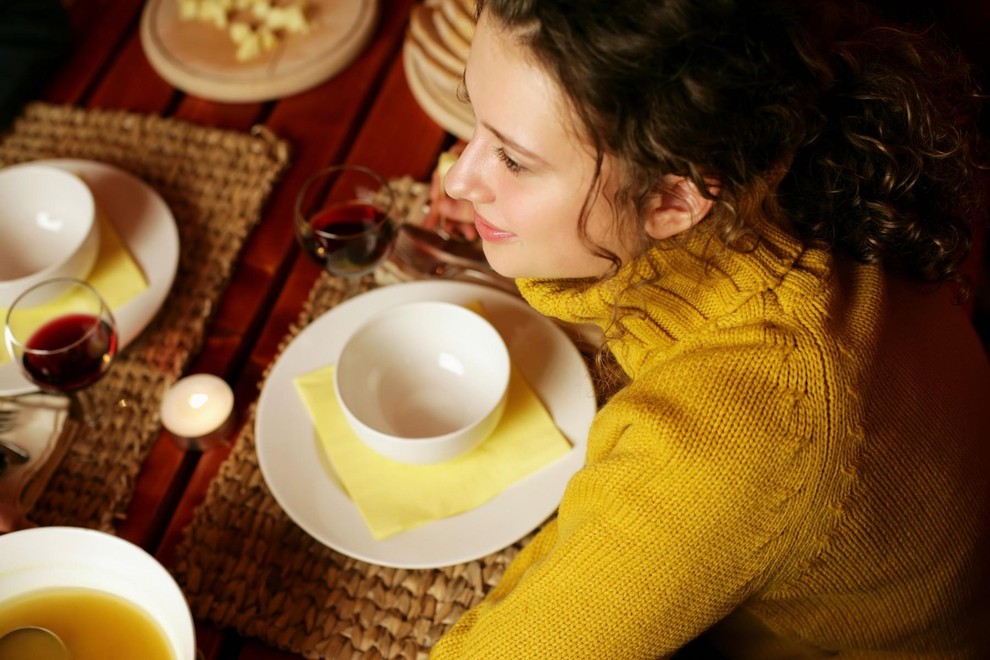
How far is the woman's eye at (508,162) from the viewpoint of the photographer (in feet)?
2.23

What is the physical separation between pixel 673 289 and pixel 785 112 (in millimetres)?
214

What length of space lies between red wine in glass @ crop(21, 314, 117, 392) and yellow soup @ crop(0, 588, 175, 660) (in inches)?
8.8

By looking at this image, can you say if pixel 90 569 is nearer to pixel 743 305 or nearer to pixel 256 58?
pixel 743 305

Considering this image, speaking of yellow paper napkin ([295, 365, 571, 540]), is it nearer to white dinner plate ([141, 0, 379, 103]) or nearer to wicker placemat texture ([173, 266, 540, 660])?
wicker placemat texture ([173, 266, 540, 660])

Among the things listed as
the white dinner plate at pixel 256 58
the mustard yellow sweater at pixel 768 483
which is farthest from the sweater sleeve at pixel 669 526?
the white dinner plate at pixel 256 58

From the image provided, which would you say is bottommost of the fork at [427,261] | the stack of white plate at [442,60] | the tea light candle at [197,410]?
the tea light candle at [197,410]

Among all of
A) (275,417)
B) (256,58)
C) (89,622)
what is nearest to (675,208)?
(275,417)

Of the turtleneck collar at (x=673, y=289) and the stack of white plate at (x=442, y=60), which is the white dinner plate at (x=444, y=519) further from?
the stack of white plate at (x=442, y=60)

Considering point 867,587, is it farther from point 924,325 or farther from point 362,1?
point 362,1

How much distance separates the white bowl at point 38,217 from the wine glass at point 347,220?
0.25 metres

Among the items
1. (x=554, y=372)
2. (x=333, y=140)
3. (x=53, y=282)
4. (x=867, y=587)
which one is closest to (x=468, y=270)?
(x=554, y=372)

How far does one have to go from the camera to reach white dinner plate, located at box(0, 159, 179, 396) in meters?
0.98

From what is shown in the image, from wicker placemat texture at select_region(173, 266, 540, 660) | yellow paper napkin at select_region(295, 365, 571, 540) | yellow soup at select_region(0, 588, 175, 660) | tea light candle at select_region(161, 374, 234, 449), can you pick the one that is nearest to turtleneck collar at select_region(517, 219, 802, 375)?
yellow paper napkin at select_region(295, 365, 571, 540)

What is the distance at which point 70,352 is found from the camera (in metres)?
0.85
